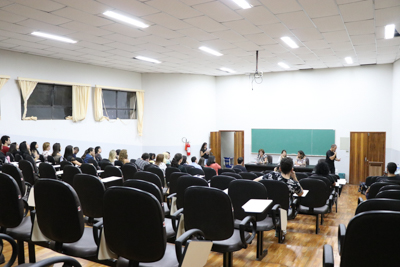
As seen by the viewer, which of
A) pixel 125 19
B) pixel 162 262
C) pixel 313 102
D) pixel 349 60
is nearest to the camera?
pixel 162 262

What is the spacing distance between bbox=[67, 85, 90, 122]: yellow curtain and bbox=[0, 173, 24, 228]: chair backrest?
26.3ft

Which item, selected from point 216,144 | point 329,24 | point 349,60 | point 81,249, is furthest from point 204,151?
point 81,249

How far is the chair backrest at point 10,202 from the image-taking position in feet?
8.55

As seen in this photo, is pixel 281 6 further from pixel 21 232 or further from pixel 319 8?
pixel 21 232

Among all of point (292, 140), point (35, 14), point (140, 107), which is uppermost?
point (35, 14)

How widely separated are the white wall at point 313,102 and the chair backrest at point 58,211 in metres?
10.9

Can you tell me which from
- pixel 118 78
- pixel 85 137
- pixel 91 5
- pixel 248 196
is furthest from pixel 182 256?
pixel 118 78

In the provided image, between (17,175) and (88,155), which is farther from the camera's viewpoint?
(88,155)

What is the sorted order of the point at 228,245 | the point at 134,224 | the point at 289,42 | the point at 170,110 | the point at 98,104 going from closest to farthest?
1. the point at 134,224
2. the point at 228,245
3. the point at 289,42
4. the point at 98,104
5. the point at 170,110

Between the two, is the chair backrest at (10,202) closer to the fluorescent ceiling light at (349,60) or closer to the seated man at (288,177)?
the seated man at (288,177)

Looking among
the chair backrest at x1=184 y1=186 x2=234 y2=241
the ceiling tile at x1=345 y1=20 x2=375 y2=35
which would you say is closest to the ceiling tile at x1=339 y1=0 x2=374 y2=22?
the ceiling tile at x1=345 y1=20 x2=375 y2=35

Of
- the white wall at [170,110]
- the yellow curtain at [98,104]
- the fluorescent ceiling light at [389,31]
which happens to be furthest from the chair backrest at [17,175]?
the white wall at [170,110]

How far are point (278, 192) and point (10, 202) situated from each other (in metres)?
3.06

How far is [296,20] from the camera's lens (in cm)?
589
